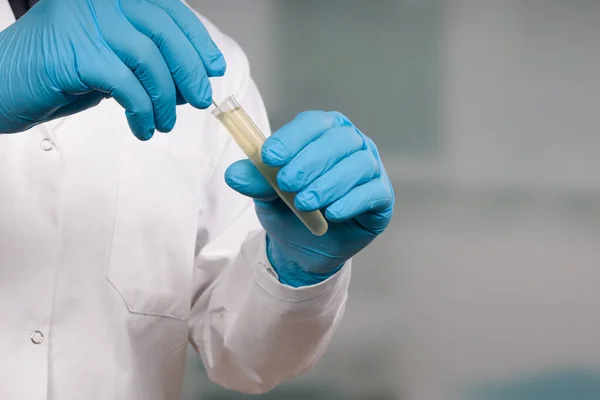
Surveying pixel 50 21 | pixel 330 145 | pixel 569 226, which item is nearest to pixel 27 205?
pixel 50 21

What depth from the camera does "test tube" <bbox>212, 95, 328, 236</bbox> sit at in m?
0.75

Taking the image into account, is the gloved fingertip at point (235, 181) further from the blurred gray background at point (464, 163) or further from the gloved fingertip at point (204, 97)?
the blurred gray background at point (464, 163)

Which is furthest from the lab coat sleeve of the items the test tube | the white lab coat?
the test tube

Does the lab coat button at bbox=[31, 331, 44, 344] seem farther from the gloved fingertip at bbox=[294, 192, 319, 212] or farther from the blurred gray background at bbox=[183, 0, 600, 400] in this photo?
the blurred gray background at bbox=[183, 0, 600, 400]

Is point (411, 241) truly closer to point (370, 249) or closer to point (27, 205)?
point (370, 249)

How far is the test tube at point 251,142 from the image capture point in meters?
0.75

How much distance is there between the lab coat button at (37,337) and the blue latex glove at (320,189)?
33 cm

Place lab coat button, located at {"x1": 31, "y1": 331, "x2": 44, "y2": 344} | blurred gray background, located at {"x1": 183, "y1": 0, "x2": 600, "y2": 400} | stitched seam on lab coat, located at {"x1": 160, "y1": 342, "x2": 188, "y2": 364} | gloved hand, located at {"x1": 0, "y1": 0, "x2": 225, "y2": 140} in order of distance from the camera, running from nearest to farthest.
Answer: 1. gloved hand, located at {"x1": 0, "y1": 0, "x2": 225, "y2": 140}
2. lab coat button, located at {"x1": 31, "y1": 331, "x2": 44, "y2": 344}
3. stitched seam on lab coat, located at {"x1": 160, "y1": 342, "x2": 188, "y2": 364}
4. blurred gray background, located at {"x1": 183, "y1": 0, "x2": 600, "y2": 400}

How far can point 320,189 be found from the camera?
0.75m

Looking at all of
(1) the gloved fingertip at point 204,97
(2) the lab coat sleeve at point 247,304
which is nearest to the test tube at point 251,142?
(1) the gloved fingertip at point 204,97

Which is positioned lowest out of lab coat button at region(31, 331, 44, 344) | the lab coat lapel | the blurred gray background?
the blurred gray background

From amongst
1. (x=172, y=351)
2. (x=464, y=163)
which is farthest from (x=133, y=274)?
(x=464, y=163)

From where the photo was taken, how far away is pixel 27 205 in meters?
0.94

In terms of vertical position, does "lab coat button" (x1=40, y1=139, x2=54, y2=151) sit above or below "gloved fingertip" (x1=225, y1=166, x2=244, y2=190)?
below
